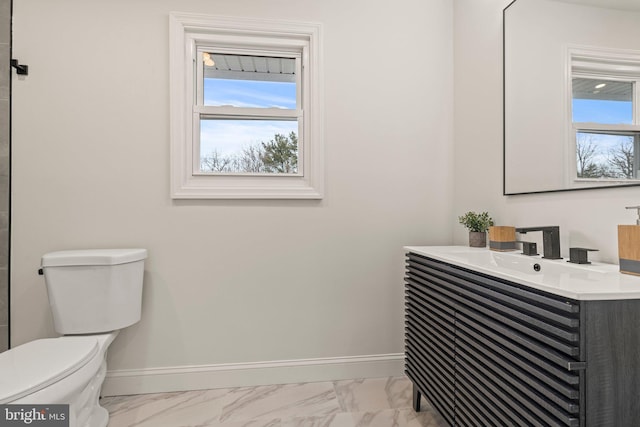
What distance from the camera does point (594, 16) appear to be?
4.00ft

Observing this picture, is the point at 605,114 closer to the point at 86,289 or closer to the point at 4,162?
the point at 86,289

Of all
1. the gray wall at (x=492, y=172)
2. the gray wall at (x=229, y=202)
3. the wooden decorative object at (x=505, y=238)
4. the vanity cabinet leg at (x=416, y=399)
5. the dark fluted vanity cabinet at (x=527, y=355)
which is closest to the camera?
the dark fluted vanity cabinet at (x=527, y=355)

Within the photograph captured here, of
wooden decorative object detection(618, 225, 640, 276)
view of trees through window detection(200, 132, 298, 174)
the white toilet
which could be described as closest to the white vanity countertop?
wooden decorative object detection(618, 225, 640, 276)

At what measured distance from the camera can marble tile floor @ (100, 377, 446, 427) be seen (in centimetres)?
164

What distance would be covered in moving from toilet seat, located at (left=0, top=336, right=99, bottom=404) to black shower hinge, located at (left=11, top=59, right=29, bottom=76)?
1393 millimetres

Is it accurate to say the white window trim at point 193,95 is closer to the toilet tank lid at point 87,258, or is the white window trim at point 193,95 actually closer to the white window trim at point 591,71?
the toilet tank lid at point 87,258

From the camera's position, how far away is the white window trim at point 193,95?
1.91m

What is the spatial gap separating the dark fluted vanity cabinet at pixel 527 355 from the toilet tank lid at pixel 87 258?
148 centimetres

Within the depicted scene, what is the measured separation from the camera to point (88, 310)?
1655 mm

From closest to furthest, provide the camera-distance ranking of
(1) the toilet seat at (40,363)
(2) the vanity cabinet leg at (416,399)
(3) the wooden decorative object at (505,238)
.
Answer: (1) the toilet seat at (40,363) < (3) the wooden decorative object at (505,238) < (2) the vanity cabinet leg at (416,399)

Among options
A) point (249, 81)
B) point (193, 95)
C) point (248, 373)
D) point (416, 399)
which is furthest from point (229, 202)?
point (416, 399)

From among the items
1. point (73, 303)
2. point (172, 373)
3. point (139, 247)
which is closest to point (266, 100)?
point (139, 247)

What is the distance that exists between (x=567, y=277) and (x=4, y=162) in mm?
2532

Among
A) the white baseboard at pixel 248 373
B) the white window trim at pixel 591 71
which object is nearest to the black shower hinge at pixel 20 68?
the white baseboard at pixel 248 373
